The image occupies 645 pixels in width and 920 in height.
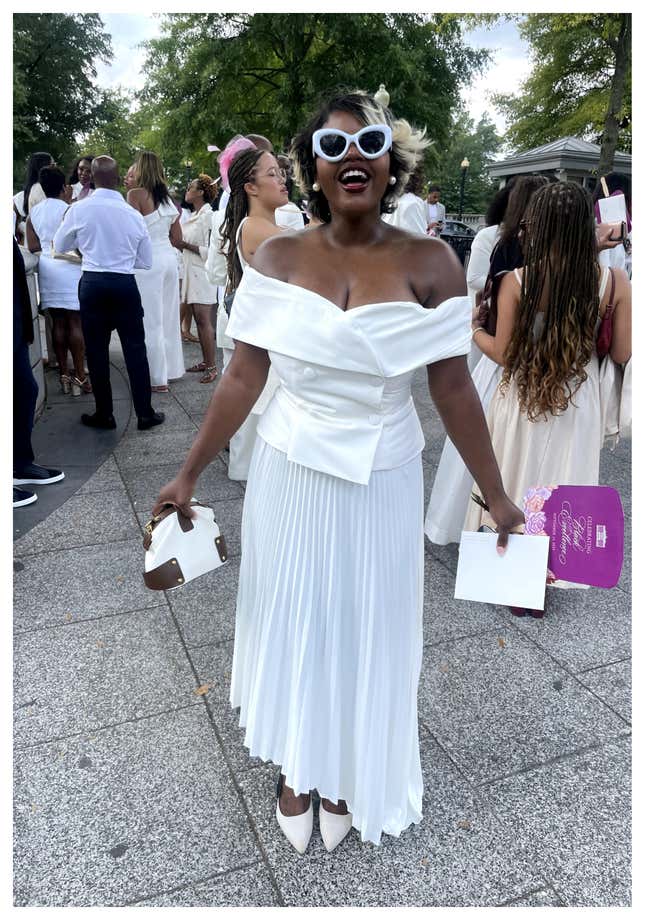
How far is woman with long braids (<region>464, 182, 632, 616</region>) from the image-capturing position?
3.21 metres

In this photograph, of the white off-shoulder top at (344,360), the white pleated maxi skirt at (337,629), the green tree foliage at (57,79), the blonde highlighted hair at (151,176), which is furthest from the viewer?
the green tree foliage at (57,79)

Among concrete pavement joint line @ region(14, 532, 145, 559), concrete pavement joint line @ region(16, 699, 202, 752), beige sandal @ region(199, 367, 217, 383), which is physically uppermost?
beige sandal @ region(199, 367, 217, 383)

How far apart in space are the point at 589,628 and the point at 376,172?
2.67 metres

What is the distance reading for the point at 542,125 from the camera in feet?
87.2

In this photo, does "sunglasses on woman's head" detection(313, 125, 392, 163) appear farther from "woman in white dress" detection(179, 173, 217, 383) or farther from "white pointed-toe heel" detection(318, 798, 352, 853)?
"woman in white dress" detection(179, 173, 217, 383)

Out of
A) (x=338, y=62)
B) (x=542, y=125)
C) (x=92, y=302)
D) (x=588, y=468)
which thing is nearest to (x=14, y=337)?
(x=92, y=302)

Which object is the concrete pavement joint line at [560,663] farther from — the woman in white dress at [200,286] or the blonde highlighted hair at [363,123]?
the woman in white dress at [200,286]

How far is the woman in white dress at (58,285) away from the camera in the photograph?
685 cm

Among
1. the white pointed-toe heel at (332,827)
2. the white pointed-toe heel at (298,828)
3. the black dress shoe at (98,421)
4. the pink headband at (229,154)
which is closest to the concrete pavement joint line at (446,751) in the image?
the white pointed-toe heel at (332,827)

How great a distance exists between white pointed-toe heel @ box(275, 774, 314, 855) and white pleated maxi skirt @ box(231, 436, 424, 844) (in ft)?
0.43

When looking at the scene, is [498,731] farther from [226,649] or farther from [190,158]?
[190,158]

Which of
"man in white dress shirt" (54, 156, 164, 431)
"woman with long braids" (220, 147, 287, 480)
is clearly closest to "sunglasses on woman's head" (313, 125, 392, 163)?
"woman with long braids" (220, 147, 287, 480)

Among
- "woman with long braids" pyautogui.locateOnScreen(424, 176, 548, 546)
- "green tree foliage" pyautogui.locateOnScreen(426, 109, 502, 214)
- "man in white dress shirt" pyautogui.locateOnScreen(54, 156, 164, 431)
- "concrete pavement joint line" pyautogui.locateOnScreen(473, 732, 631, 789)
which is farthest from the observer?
"green tree foliage" pyautogui.locateOnScreen(426, 109, 502, 214)

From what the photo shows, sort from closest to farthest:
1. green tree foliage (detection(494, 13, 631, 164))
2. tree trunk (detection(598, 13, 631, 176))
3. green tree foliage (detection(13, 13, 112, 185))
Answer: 1. tree trunk (detection(598, 13, 631, 176))
2. green tree foliage (detection(494, 13, 631, 164))
3. green tree foliage (detection(13, 13, 112, 185))
